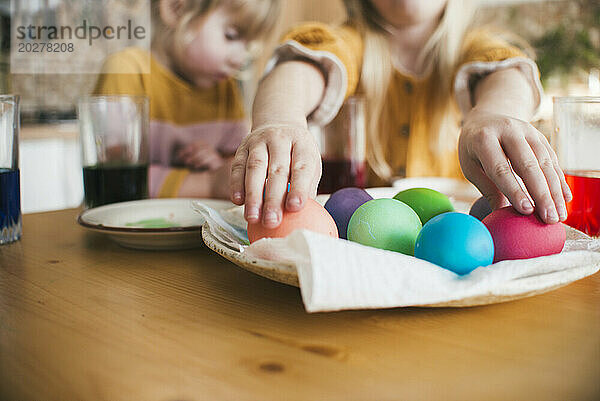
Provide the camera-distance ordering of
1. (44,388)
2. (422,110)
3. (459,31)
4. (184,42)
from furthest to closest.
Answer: (184,42) → (422,110) → (459,31) → (44,388)

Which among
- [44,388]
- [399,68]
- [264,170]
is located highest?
[399,68]

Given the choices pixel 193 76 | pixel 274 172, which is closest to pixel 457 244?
pixel 274 172

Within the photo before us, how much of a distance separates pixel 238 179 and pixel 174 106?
1453mm

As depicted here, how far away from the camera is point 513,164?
513mm

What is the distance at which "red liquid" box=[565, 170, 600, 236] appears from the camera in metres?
0.66

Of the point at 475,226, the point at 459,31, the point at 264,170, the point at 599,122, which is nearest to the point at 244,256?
the point at 264,170

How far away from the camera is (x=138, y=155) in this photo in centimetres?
100

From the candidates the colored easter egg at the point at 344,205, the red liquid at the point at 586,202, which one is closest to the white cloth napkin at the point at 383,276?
the colored easter egg at the point at 344,205

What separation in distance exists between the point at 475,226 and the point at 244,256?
0.20m

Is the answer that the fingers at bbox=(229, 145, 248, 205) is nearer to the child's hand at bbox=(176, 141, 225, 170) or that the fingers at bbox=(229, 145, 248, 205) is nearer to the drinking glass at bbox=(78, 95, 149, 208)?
the drinking glass at bbox=(78, 95, 149, 208)

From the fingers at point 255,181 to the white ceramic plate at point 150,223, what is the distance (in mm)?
152

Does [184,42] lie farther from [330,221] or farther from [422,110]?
[330,221]

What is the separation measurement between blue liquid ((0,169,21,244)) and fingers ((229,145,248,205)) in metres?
0.35

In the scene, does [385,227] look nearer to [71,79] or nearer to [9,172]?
[9,172]
